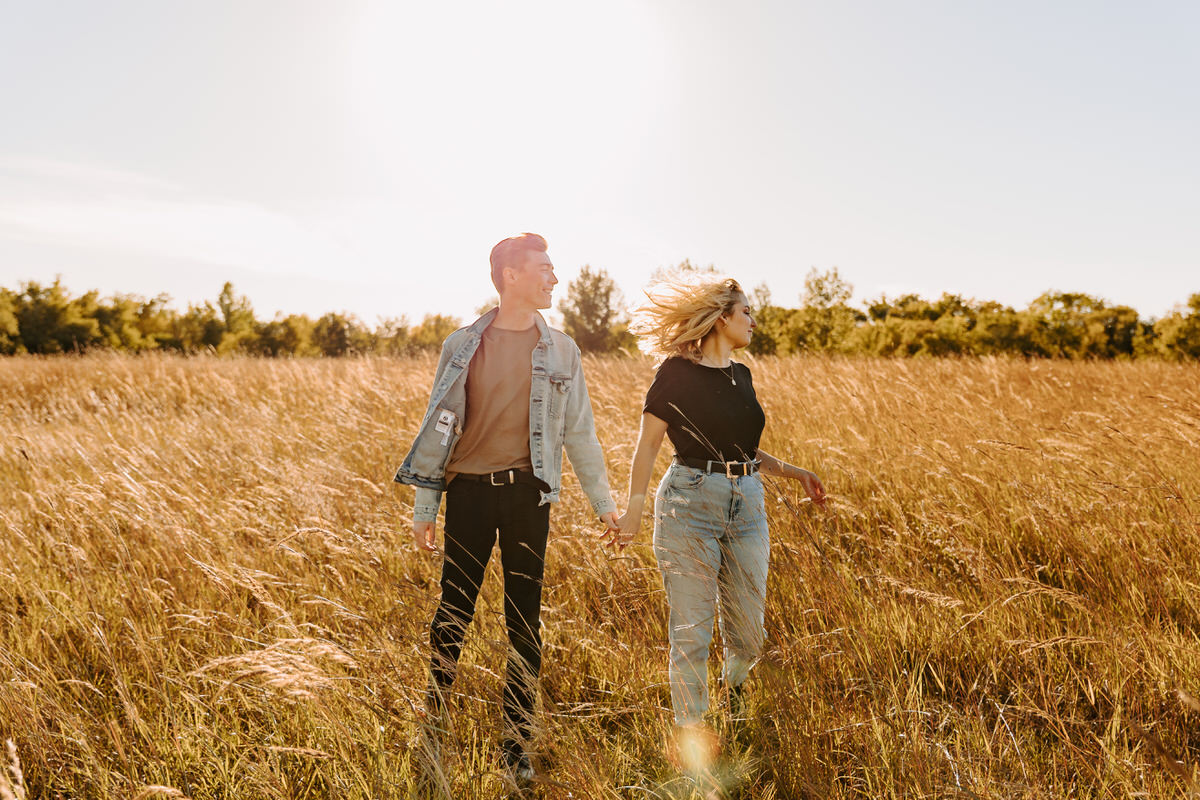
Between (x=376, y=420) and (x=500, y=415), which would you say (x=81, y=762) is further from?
(x=376, y=420)

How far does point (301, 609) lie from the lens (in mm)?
3199

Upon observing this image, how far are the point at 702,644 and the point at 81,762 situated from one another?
7.11 feet

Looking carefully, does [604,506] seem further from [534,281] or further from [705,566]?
[534,281]

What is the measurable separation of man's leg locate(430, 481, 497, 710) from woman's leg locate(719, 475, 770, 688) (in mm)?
891

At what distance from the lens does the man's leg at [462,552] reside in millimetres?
2391

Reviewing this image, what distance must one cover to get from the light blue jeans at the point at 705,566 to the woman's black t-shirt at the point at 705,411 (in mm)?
107

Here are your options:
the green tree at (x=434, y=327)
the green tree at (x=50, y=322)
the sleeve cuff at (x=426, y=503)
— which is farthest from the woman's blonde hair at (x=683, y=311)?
the green tree at (x=434, y=327)

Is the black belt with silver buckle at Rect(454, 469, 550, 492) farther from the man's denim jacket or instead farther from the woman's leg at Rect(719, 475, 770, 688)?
the woman's leg at Rect(719, 475, 770, 688)

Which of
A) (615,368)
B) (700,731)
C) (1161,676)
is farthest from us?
(615,368)

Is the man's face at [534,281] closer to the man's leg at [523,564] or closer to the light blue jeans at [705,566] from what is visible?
the man's leg at [523,564]

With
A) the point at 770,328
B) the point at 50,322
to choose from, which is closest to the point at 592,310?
the point at 770,328

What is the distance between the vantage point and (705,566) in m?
2.30

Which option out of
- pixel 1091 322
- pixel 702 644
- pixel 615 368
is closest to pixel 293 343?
pixel 615 368

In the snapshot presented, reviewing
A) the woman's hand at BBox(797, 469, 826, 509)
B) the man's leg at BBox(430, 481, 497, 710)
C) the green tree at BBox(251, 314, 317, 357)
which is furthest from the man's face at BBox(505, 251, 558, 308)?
the green tree at BBox(251, 314, 317, 357)
